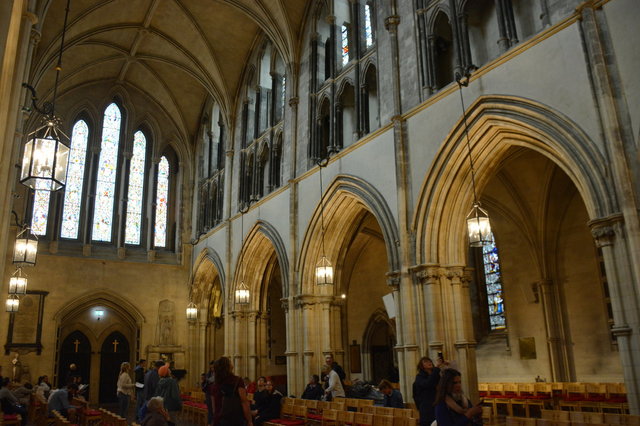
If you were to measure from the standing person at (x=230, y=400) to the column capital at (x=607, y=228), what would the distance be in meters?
5.66

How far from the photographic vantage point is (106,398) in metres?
21.8

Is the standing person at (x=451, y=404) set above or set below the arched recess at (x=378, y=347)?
below

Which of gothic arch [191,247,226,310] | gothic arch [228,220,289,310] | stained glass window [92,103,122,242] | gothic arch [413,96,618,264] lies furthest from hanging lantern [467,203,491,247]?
stained glass window [92,103,122,242]

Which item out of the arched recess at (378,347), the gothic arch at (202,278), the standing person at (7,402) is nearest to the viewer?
the standing person at (7,402)

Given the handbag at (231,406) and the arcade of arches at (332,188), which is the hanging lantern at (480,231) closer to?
the arcade of arches at (332,188)

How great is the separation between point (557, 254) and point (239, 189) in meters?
10.9

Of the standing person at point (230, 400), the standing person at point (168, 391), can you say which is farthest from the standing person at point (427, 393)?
the standing person at point (168, 391)

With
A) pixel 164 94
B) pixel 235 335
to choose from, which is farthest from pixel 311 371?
pixel 164 94

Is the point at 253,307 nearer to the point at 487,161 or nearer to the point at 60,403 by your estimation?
the point at 60,403

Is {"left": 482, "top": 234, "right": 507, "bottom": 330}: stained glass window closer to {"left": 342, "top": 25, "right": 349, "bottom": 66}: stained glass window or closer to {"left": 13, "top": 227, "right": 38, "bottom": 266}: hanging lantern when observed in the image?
{"left": 342, "top": 25, "right": 349, "bottom": 66}: stained glass window

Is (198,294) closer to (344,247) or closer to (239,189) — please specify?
(239,189)

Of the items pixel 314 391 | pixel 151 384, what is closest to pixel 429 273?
pixel 314 391

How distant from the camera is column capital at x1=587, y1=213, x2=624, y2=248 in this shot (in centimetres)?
785

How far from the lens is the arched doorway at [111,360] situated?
22.1 meters
